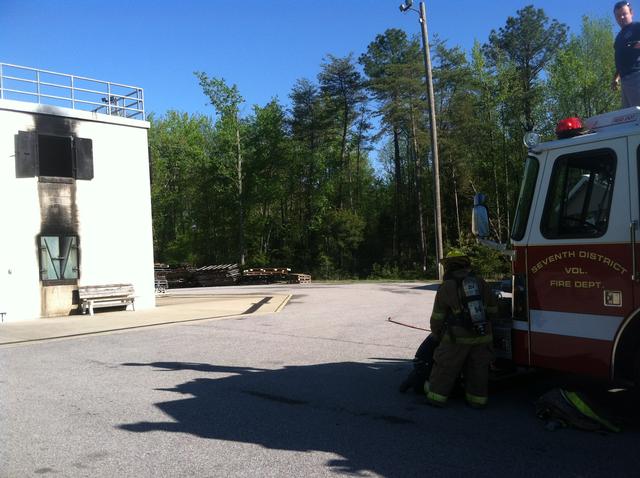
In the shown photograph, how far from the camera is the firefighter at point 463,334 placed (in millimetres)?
5492

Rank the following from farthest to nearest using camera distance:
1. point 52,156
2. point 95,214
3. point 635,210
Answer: point 95,214, point 52,156, point 635,210

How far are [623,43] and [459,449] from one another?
4269 mm

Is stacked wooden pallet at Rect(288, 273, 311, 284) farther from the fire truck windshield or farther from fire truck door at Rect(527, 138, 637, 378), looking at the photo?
fire truck door at Rect(527, 138, 637, 378)

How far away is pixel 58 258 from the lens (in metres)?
15.8

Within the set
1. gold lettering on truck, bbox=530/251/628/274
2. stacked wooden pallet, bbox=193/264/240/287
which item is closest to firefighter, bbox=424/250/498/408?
gold lettering on truck, bbox=530/251/628/274

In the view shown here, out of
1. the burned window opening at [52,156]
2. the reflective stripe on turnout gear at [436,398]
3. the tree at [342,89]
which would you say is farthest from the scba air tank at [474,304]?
the tree at [342,89]

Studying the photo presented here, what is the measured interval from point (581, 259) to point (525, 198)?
2.68 ft

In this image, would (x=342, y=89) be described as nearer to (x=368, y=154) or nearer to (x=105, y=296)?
(x=368, y=154)

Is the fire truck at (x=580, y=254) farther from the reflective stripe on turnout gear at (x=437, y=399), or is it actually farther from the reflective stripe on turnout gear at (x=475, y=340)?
the reflective stripe on turnout gear at (x=437, y=399)

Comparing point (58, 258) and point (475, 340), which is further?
point (58, 258)

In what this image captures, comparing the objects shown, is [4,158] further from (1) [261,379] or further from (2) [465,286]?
(2) [465,286]

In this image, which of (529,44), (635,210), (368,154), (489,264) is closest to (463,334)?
(635,210)

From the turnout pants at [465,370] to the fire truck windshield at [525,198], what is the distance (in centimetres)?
116

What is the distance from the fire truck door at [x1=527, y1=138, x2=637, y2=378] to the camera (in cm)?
453
